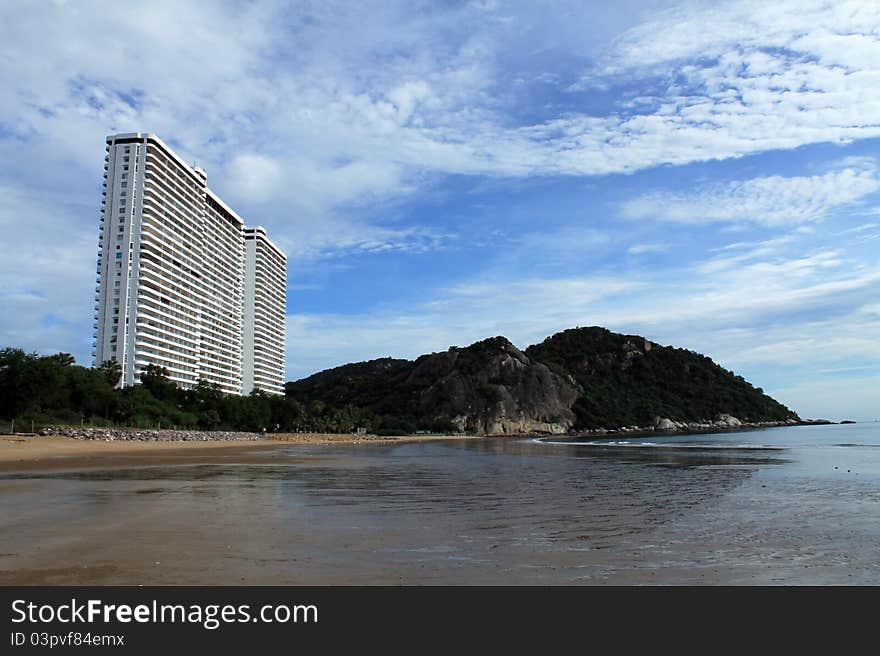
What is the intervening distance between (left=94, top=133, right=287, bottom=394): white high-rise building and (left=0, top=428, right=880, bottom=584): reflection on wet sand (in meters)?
101

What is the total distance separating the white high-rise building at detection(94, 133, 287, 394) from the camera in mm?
112500

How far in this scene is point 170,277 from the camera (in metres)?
127

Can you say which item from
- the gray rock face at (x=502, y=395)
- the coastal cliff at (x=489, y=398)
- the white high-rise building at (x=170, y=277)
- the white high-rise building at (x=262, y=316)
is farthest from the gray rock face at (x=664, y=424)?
the white high-rise building at (x=170, y=277)

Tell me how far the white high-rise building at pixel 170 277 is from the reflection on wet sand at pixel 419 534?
10148 centimetres

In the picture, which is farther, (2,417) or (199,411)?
(199,411)

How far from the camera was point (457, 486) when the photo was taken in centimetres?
2147

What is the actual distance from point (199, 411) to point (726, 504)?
9325 cm

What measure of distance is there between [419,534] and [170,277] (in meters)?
129

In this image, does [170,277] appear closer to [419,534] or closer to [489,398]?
[489,398]

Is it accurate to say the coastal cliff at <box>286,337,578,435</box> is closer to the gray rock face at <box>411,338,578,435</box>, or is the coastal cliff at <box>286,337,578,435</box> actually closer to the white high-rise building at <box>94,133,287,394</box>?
the gray rock face at <box>411,338,578,435</box>

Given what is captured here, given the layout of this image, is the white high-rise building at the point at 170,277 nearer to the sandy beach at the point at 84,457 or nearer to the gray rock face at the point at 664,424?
the sandy beach at the point at 84,457
